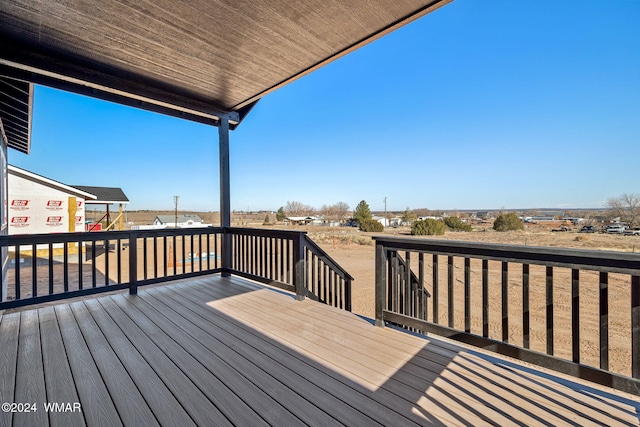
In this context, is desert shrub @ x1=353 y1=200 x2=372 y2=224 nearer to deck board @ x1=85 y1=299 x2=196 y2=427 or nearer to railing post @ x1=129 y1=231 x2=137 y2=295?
railing post @ x1=129 y1=231 x2=137 y2=295

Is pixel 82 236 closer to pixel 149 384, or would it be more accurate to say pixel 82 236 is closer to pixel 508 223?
pixel 149 384

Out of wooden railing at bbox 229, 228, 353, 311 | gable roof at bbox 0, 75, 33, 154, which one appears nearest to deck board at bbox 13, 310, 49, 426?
wooden railing at bbox 229, 228, 353, 311

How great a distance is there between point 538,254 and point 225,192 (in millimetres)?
4165

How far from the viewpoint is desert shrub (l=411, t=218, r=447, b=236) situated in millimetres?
14613

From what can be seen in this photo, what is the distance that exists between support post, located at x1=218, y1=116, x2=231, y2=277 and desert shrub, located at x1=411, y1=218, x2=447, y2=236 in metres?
12.3

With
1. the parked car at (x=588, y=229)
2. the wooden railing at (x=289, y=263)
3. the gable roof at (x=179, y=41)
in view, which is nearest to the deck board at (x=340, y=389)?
the wooden railing at (x=289, y=263)

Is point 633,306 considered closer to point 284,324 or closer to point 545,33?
point 284,324

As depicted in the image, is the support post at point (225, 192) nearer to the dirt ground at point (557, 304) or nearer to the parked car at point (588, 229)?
the dirt ground at point (557, 304)

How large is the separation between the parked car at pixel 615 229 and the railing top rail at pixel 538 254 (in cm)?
707

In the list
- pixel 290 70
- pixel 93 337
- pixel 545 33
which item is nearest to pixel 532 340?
pixel 290 70

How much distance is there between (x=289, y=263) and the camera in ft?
11.9

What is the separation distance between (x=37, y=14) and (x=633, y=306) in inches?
186

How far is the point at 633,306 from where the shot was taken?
1.44m

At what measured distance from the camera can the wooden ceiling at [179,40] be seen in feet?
7.02
